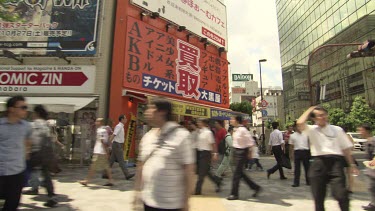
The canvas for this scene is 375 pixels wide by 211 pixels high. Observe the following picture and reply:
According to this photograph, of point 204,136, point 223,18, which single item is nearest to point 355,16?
point 223,18

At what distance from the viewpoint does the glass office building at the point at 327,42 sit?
34219 millimetres

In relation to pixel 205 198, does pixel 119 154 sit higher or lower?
higher

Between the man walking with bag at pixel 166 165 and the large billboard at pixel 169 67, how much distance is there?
9.24 metres

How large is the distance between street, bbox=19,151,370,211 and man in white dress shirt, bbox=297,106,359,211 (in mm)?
1656

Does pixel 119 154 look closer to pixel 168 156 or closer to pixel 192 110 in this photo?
pixel 168 156

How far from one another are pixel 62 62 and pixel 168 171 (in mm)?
10392

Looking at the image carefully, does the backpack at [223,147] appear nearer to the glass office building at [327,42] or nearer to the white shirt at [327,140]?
the white shirt at [327,140]

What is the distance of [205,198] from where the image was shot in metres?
5.83

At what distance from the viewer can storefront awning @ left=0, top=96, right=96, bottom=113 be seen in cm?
938

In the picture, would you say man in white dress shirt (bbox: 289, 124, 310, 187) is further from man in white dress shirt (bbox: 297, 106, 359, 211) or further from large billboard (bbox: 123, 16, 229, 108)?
large billboard (bbox: 123, 16, 229, 108)

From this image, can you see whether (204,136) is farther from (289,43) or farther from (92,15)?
(289,43)

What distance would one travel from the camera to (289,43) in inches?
2148

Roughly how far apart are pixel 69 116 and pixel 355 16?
36639 mm

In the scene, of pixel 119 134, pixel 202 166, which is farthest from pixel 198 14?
pixel 202 166
